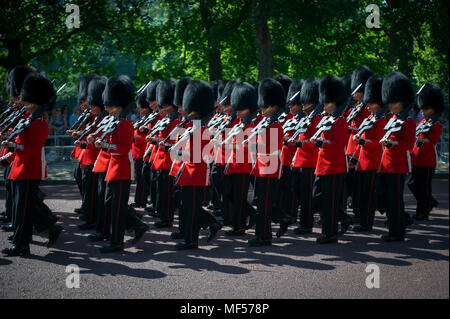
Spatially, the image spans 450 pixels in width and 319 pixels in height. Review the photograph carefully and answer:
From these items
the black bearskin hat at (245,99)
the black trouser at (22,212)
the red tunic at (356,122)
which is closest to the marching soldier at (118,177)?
the black trouser at (22,212)

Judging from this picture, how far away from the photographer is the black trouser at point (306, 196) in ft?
21.9

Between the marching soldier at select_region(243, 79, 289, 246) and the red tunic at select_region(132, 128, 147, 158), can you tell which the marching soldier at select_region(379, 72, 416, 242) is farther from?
the red tunic at select_region(132, 128, 147, 158)

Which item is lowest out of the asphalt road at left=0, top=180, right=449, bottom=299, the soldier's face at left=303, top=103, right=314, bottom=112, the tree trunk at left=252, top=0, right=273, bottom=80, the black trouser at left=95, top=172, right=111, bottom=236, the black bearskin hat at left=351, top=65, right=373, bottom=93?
the asphalt road at left=0, top=180, right=449, bottom=299

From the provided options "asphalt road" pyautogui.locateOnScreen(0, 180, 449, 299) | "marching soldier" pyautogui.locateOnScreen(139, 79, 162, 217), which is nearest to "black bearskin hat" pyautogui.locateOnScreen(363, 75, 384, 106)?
"asphalt road" pyautogui.locateOnScreen(0, 180, 449, 299)

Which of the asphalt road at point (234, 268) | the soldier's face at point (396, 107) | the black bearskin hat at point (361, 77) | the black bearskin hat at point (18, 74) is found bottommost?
the asphalt road at point (234, 268)

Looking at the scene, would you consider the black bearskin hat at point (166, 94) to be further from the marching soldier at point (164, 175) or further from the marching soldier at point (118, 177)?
the marching soldier at point (118, 177)

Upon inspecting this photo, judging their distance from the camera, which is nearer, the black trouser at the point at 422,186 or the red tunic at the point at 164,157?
the red tunic at the point at 164,157

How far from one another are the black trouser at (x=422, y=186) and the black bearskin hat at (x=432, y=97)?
0.80 m

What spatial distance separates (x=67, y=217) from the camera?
7.76m

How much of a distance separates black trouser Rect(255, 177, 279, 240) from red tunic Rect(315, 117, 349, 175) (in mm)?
531

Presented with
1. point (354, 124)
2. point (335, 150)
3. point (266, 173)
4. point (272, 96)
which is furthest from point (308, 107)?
point (266, 173)

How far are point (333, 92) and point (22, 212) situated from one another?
336 cm

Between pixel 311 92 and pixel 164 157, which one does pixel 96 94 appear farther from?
pixel 311 92

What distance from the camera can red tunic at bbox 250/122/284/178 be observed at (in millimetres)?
5930
